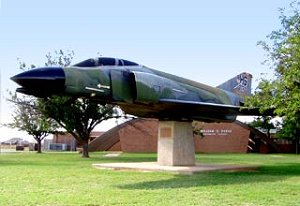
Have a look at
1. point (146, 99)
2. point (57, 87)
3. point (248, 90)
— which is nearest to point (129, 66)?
point (146, 99)

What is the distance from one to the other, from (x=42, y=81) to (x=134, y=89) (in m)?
4.27

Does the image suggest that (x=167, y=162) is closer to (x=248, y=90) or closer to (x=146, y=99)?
(x=146, y=99)

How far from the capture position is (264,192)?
474 inches

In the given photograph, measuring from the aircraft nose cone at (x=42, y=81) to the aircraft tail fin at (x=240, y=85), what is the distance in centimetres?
1461

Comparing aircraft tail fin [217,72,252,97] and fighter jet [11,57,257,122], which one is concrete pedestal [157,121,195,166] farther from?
aircraft tail fin [217,72,252,97]

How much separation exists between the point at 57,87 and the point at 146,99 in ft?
12.8

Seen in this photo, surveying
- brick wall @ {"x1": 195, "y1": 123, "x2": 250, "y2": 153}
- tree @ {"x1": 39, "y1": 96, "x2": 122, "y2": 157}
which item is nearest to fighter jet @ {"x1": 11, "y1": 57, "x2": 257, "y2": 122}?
tree @ {"x1": 39, "y1": 96, "x2": 122, "y2": 157}

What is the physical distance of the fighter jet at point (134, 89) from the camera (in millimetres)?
14889

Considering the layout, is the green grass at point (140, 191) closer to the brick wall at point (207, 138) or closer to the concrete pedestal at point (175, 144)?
the concrete pedestal at point (175, 144)

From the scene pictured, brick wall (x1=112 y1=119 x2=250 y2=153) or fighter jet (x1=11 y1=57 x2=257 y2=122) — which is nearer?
fighter jet (x1=11 y1=57 x2=257 y2=122)

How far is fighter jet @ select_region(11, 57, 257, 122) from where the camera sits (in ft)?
48.8

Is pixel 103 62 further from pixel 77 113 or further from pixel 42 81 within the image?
pixel 77 113

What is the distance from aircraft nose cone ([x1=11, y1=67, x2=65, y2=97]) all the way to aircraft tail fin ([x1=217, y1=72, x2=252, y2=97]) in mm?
14607

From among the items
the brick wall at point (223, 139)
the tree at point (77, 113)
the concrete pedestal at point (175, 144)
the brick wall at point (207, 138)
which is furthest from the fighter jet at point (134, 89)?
the brick wall at point (207, 138)
